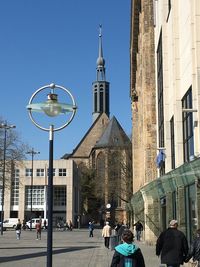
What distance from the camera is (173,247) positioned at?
10234mm

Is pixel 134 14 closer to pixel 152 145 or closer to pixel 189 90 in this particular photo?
pixel 152 145

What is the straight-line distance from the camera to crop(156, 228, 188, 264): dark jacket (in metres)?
10.2

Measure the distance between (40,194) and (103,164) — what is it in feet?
56.0

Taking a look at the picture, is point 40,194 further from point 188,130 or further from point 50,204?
point 50,204

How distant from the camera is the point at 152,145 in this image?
34438 mm

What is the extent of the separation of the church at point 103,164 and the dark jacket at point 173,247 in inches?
1760

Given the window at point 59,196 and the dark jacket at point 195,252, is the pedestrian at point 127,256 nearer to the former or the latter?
the dark jacket at point 195,252

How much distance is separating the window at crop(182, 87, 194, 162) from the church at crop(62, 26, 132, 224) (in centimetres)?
3478

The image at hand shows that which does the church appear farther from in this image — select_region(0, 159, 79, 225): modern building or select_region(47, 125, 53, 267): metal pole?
select_region(47, 125, 53, 267): metal pole

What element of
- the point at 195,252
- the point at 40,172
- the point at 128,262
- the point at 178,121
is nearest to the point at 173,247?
the point at 195,252

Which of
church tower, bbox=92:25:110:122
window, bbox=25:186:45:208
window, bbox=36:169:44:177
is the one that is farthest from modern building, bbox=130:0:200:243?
church tower, bbox=92:25:110:122

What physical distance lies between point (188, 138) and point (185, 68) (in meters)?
2.79

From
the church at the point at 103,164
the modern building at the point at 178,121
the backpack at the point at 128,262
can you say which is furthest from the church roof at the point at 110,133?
the backpack at the point at 128,262

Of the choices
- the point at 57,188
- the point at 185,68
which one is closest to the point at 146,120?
the point at 185,68
